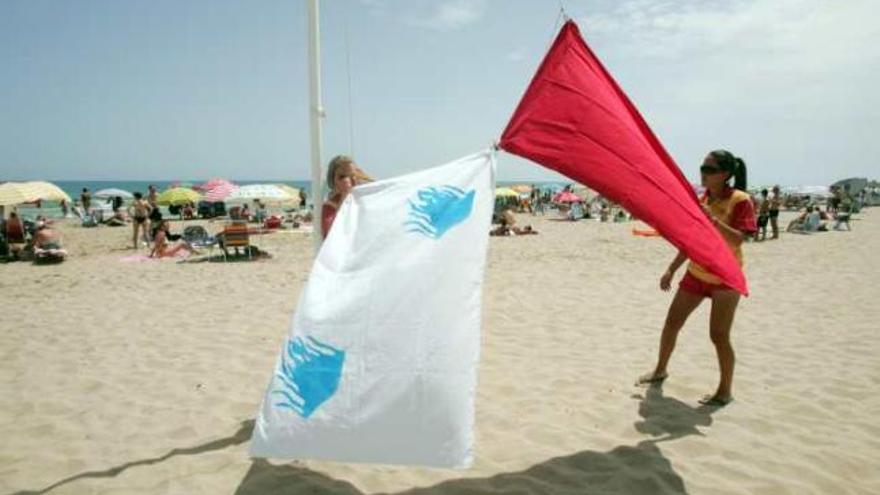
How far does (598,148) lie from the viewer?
3061mm

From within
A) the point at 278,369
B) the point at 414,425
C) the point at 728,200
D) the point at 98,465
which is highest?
the point at 728,200

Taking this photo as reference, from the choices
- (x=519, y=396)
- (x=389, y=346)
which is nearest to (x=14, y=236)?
(x=519, y=396)

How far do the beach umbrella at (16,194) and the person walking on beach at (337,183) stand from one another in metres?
14.0

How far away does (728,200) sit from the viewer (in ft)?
12.7

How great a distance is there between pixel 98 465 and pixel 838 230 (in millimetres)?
23352

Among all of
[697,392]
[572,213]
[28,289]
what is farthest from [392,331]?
[572,213]

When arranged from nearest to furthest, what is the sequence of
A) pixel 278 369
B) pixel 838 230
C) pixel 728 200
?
pixel 278 369 → pixel 728 200 → pixel 838 230

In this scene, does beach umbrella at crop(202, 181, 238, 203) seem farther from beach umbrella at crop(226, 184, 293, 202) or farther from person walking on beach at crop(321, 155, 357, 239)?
person walking on beach at crop(321, 155, 357, 239)

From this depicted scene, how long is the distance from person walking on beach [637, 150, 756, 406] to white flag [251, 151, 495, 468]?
6.48 feet

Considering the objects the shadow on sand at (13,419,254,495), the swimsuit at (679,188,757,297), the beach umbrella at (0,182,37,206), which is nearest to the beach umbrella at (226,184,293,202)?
the beach umbrella at (0,182,37,206)

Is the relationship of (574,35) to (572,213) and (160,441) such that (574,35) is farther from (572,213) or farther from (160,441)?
(572,213)

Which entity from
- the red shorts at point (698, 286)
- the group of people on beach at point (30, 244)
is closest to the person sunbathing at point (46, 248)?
the group of people on beach at point (30, 244)

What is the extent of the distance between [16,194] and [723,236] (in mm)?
16428

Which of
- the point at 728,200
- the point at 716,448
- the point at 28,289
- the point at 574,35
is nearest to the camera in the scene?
the point at 574,35
